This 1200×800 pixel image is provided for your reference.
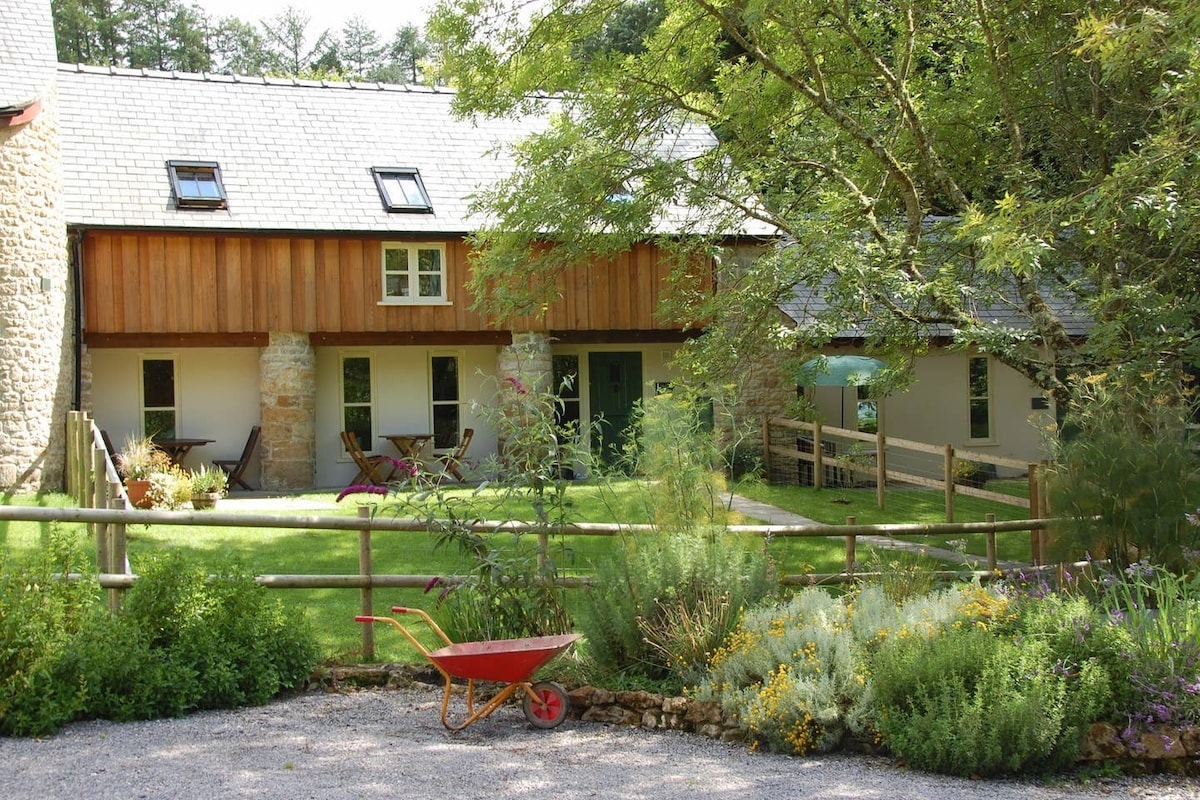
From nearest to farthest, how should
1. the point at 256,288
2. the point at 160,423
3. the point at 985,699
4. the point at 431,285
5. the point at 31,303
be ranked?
the point at 985,699 < the point at 31,303 < the point at 256,288 < the point at 160,423 < the point at 431,285

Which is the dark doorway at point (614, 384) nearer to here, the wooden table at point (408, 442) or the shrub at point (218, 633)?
the wooden table at point (408, 442)

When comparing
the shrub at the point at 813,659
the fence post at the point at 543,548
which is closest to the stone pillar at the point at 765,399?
the fence post at the point at 543,548

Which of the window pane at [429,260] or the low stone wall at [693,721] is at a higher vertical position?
the window pane at [429,260]

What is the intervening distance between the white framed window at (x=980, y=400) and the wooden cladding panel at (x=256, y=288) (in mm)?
7356

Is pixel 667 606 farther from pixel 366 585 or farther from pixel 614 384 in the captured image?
pixel 614 384

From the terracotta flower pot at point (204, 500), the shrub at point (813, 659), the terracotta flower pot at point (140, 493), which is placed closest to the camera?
the shrub at point (813, 659)

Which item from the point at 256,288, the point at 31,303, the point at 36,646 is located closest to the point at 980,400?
the point at 256,288

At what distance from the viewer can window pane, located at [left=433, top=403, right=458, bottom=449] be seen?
21172mm

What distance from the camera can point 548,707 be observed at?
632 cm

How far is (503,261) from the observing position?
1204 cm

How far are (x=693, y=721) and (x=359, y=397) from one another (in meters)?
15.4

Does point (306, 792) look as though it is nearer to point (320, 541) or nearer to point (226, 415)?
point (320, 541)

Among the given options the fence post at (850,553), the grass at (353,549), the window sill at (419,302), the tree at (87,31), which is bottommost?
the grass at (353,549)

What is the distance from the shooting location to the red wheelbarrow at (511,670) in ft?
19.7
